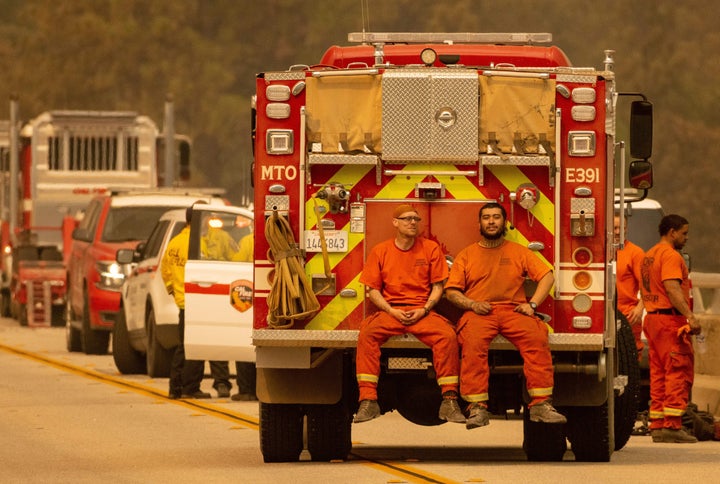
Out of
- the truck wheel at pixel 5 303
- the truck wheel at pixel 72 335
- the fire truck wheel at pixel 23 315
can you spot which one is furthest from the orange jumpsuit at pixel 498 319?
the truck wheel at pixel 5 303

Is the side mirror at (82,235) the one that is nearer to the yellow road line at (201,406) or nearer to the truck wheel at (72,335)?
the truck wheel at (72,335)

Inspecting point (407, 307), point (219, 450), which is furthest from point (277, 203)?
point (219, 450)

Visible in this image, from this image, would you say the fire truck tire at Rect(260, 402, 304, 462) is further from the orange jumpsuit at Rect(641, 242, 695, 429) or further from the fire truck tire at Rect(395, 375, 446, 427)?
the orange jumpsuit at Rect(641, 242, 695, 429)

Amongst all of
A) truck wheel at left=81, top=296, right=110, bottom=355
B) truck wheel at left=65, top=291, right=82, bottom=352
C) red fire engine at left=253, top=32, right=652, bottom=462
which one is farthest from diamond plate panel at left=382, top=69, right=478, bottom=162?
truck wheel at left=65, top=291, right=82, bottom=352

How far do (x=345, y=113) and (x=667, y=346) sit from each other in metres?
4.08

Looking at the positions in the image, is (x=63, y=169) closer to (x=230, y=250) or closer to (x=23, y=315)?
(x=23, y=315)

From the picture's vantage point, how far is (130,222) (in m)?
27.1

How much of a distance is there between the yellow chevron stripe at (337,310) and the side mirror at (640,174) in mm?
2006

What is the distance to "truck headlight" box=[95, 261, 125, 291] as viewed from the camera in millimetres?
25984

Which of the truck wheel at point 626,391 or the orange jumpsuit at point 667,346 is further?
the orange jumpsuit at point 667,346

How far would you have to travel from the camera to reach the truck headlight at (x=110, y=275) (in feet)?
85.3

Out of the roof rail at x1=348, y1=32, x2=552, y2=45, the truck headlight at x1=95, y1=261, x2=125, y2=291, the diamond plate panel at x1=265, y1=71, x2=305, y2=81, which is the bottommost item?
the truck headlight at x1=95, y1=261, x2=125, y2=291

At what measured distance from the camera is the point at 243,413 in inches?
719

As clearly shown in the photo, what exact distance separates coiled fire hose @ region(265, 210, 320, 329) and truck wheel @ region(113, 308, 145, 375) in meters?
10.5
